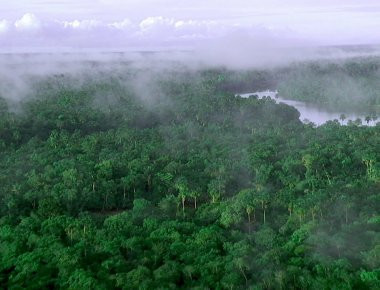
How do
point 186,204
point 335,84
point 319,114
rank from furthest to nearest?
1. point 335,84
2. point 319,114
3. point 186,204

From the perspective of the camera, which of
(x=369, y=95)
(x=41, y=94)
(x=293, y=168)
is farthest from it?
(x=369, y=95)

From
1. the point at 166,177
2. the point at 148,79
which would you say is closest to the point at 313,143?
the point at 166,177

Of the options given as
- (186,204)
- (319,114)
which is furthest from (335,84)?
(186,204)

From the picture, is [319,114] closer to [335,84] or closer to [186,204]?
[335,84]

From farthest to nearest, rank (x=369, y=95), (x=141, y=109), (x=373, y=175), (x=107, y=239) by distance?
(x=369, y=95), (x=141, y=109), (x=373, y=175), (x=107, y=239)

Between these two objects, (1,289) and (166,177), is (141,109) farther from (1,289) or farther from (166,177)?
(1,289)

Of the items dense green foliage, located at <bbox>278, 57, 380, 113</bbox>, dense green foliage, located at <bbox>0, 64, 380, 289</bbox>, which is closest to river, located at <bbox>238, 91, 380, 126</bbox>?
dense green foliage, located at <bbox>278, 57, 380, 113</bbox>
